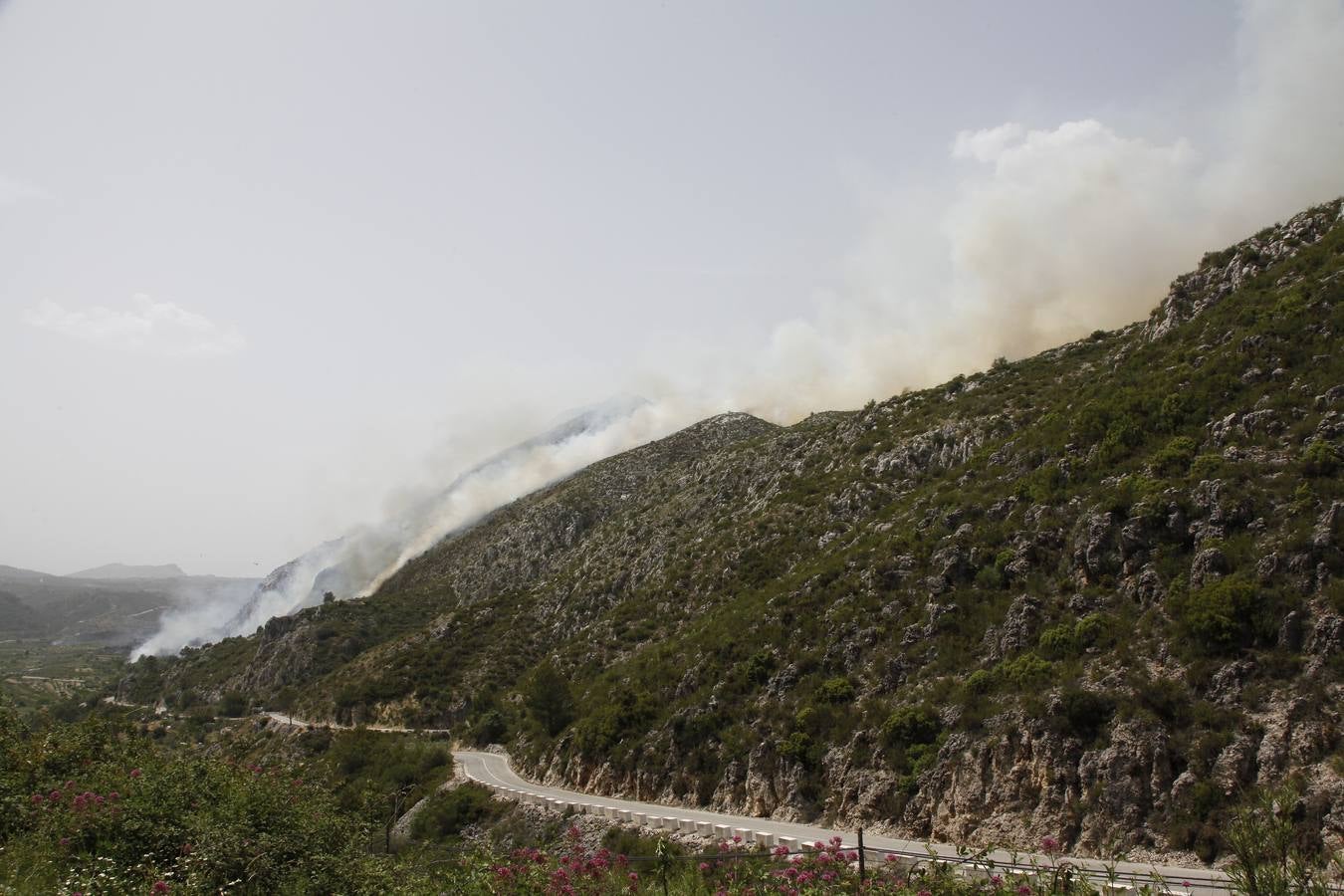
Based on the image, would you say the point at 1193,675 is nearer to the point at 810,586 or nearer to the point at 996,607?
the point at 996,607

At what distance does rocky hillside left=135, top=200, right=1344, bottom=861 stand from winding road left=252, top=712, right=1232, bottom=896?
49.4 inches

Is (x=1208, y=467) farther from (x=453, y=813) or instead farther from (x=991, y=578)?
(x=453, y=813)

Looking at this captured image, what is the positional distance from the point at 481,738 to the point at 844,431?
5264 cm

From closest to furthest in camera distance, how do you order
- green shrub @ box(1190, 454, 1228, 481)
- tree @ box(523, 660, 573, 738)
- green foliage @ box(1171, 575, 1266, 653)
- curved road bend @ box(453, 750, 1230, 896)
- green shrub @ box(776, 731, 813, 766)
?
curved road bend @ box(453, 750, 1230, 896)
green foliage @ box(1171, 575, 1266, 653)
green shrub @ box(1190, 454, 1228, 481)
green shrub @ box(776, 731, 813, 766)
tree @ box(523, 660, 573, 738)

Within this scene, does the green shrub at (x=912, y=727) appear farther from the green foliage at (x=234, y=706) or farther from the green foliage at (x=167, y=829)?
the green foliage at (x=234, y=706)

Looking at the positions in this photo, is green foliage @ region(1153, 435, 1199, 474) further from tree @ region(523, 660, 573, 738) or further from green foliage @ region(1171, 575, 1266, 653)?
tree @ region(523, 660, 573, 738)

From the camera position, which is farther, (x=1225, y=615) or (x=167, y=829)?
(x=1225, y=615)

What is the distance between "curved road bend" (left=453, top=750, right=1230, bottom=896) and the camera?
1903 centimetres

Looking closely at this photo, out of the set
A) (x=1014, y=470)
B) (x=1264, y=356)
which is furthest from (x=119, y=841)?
(x=1264, y=356)

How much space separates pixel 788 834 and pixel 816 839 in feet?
4.75

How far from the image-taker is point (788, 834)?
101 ft

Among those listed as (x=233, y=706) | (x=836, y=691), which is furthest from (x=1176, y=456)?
(x=233, y=706)

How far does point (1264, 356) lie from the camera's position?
38.5 metres

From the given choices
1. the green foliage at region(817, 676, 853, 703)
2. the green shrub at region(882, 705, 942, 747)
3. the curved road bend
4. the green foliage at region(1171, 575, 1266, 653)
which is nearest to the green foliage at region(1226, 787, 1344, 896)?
the curved road bend
